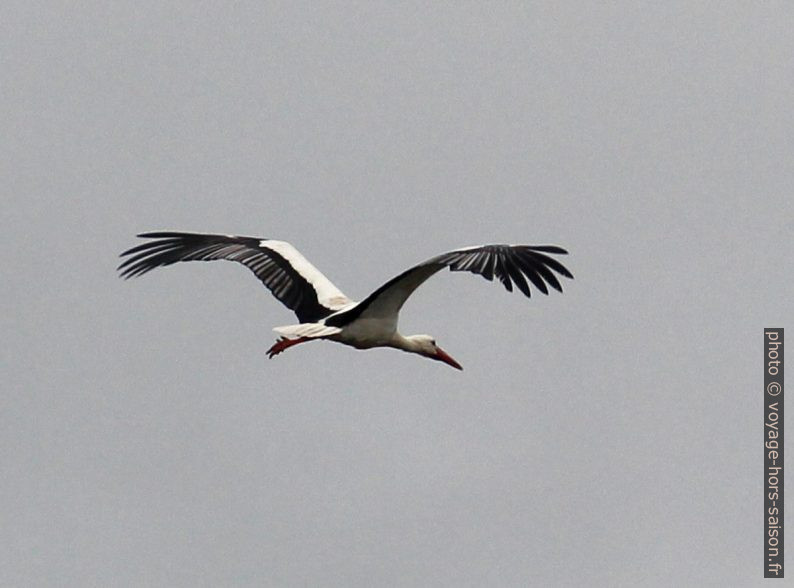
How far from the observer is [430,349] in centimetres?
3161

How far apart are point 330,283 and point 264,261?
4.00ft

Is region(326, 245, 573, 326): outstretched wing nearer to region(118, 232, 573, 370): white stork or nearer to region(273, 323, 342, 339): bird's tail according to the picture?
region(118, 232, 573, 370): white stork

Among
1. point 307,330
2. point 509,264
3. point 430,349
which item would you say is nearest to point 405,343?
point 430,349

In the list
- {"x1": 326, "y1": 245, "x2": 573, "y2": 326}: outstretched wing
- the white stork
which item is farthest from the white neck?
{"x1": 326, "y1": 245, "x2": 573, "y2": 326}: outstretched wing

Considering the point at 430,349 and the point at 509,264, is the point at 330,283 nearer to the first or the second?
the point at 430,349

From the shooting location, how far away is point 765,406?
40188 mm

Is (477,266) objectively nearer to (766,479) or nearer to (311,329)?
(311,329)

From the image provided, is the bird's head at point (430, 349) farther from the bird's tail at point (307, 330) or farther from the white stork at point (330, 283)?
the bird's tail at point (307, 330)

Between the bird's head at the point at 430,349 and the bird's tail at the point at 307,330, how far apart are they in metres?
2.07

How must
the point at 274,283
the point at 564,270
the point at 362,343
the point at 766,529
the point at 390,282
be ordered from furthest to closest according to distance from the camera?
the point at 766,529 < the point at 274,283 < the point at 362,343 < the point at 390,282 < the point at 564,270

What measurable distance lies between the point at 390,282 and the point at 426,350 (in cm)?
347

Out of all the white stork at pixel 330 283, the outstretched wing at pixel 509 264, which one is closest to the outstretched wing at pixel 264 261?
the white stork at pixel 330 283

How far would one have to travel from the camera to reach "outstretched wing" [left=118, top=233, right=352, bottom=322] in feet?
103

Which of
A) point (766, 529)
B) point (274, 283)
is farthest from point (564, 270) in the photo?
point (766, 529)
